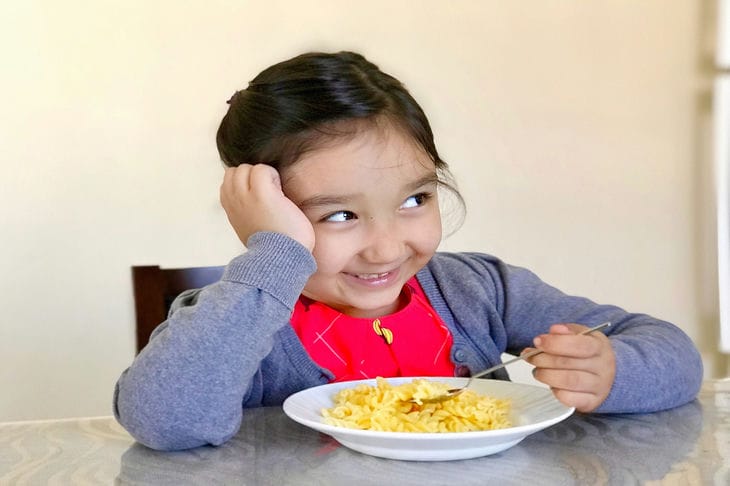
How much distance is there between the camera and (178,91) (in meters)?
2.04

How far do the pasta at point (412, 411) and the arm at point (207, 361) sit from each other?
9 cm

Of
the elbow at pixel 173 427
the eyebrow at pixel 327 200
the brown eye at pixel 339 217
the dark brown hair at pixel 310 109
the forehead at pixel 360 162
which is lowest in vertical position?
the elbow at pixel 173 427

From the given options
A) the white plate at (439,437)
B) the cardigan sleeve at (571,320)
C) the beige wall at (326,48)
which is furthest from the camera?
the beige wall at (326,48)

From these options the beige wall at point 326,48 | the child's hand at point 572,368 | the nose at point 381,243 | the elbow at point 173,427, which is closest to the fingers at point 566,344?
the child's hand at point 572,368

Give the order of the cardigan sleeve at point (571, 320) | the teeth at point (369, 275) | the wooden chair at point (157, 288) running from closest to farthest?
the cardigan sleeve at point (571, 320) → the teeth at point (369, 275) → the wooden chair at point (157, 288)

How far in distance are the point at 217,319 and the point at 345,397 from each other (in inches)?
5.8

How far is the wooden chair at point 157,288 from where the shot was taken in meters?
1.46

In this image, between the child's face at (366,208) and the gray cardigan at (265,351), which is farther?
the child's face at (366,208)

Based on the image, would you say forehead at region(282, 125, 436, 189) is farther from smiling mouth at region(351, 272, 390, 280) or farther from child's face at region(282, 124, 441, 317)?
smiling mouth at region(351, 272, 390, 280)

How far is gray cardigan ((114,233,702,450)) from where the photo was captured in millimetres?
791

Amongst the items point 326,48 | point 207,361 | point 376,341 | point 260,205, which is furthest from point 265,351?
point 326,48

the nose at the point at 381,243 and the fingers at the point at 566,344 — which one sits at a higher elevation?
the nose at the point at 381,243

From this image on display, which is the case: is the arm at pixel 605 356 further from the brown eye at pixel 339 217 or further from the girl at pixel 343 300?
the brown eye at pixel 339 217

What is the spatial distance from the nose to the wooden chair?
555 mm
